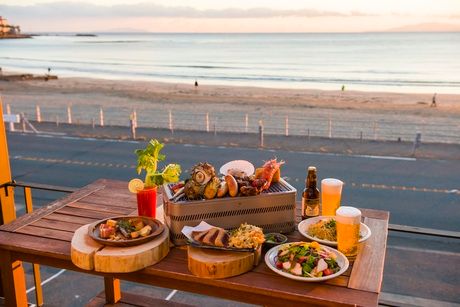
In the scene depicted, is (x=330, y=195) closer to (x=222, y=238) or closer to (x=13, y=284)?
(x=222, y=238)

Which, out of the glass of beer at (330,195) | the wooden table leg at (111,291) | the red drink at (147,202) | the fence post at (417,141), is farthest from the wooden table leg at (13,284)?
the fence post at (417,141)

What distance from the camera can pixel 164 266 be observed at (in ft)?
11.8

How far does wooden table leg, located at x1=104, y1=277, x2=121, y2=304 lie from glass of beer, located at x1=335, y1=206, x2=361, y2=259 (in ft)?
8.44

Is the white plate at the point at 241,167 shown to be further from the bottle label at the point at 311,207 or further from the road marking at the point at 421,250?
the road marking at the point at 421,250

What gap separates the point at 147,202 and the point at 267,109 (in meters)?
32.7

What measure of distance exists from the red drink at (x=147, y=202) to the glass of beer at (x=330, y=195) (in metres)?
1.51

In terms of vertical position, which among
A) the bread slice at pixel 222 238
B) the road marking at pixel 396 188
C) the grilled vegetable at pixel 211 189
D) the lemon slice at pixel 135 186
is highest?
the grilled vegetable at pixel 211 189

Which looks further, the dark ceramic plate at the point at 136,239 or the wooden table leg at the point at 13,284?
the wooden table leg at the point at 13,284

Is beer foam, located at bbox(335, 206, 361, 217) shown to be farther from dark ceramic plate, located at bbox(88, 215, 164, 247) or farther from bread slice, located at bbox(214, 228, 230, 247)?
dark ceramic plate, located at bbox(88, 215, 164, 247)

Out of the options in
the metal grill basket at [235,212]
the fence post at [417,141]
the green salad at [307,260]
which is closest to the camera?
the green salad at [307,260]

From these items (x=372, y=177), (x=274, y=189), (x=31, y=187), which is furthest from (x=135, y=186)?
(x=372, y=177)

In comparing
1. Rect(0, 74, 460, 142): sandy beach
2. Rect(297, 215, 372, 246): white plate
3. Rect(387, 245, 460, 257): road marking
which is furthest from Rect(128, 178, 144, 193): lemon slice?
Rect(0, 74, 460, 142): sandy beach

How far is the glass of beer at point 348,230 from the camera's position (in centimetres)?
363

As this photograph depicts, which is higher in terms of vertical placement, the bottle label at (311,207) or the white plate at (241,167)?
the white plate at (241,167)
